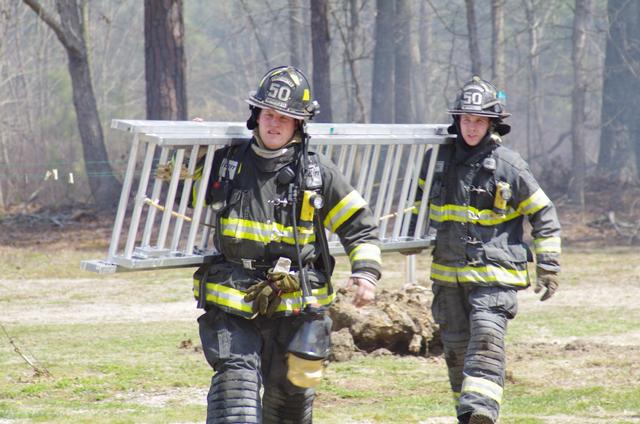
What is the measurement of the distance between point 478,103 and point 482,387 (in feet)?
4.80

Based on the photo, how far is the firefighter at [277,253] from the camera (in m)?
4.61

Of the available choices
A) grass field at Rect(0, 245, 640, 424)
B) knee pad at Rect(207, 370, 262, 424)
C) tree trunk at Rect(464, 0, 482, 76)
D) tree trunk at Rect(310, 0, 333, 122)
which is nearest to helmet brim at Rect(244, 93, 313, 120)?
knee pad at Rect(207, 370, 262, 424)

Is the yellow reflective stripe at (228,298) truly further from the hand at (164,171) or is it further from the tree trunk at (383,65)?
the tree trunk at (383,65)

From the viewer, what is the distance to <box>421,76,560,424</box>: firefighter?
18.7 ft

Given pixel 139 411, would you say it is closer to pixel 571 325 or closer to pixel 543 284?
pixel 543 284

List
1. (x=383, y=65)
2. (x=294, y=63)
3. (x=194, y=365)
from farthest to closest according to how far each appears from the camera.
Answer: (x=294, y=63) < (x=383, y=65) < (x=194, y=365)

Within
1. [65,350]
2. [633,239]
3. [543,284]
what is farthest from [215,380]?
[633,239]

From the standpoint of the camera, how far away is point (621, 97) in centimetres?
2402

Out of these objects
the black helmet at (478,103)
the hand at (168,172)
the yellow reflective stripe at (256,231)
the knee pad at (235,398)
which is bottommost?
the knee pad at (235,398)

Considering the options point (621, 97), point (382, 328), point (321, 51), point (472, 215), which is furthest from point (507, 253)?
point (621, 97)

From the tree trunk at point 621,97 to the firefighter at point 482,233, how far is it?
17814mm

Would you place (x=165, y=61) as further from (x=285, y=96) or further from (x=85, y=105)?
(x=285, y=96)

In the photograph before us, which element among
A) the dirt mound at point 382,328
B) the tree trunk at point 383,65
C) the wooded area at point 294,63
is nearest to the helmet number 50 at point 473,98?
the dirt mound at point 382,328

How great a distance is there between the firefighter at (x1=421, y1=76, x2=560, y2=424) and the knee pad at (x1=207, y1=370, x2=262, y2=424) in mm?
1424
